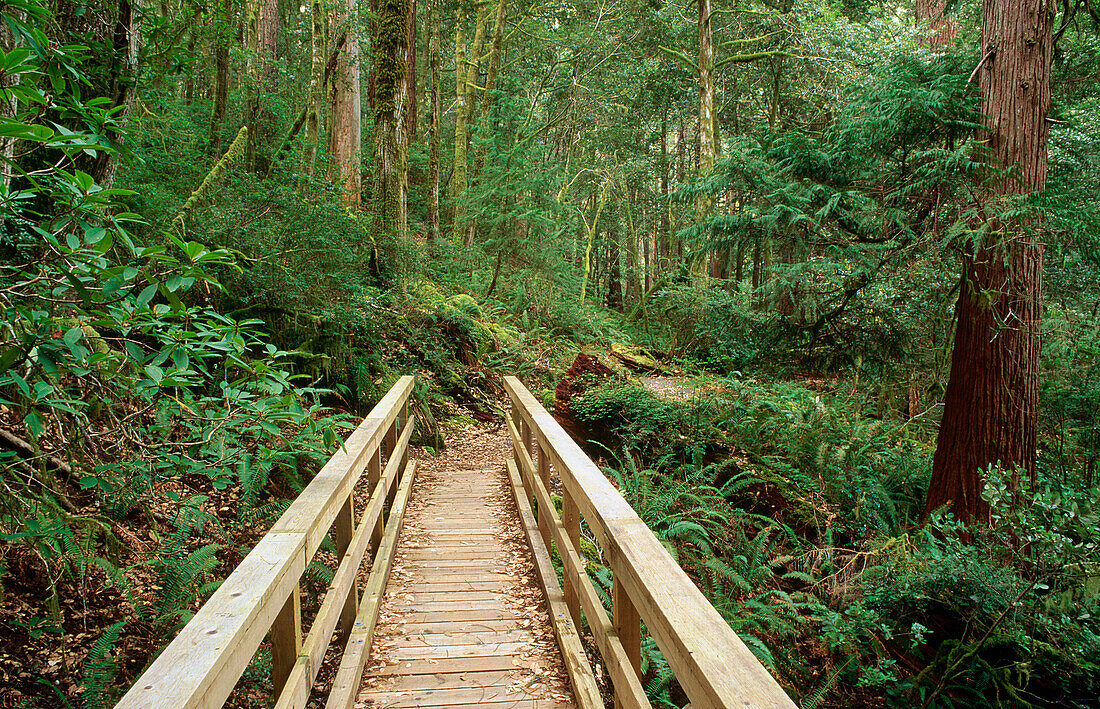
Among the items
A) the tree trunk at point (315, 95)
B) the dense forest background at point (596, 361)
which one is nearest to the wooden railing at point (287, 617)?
the dense forest background at point (596, 361)

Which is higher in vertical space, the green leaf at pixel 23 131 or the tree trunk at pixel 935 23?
the tree trunk at pixel 935 23

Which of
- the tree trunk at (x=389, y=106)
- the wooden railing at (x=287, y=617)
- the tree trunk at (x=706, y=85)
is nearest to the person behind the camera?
the wooden railing at (x=287, y=617)

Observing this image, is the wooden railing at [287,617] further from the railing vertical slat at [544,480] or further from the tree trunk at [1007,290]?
the tree trunk at [1007,290]

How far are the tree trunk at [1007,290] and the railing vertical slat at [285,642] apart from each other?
582 cm

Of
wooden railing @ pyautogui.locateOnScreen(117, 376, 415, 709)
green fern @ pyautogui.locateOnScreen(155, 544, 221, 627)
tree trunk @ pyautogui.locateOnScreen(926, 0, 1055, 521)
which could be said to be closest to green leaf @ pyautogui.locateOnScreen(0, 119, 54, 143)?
wooden railing @ pyautogui.locateOnScreen(117, 376, 415, 709)

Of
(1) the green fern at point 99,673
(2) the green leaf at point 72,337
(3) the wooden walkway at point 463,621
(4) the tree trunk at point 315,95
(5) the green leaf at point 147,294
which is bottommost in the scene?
(3) the wooden walkway at point 463,621

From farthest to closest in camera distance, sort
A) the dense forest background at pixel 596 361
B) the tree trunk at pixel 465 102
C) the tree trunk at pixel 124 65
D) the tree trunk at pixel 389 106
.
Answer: the tree trunk at pixel 465 102, the tree trunk at pixel 389 106, the tree trunk at pixel 124 65, the dense forest background at pixel 596 361

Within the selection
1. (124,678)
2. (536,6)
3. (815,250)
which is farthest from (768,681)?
(536,6)

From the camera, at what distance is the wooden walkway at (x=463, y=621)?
2914 millimetres

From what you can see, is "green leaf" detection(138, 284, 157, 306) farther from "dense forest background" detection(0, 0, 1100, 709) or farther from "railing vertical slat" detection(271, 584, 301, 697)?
"railing vertical slat" detection(271, 584, 301, 697)

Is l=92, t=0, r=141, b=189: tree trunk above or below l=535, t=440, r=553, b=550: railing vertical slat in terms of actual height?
above

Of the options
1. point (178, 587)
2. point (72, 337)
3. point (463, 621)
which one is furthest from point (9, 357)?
point (463, 621)

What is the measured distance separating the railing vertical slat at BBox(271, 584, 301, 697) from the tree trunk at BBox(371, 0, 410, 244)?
773 cm

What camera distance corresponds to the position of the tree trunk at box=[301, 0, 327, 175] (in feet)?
25.8
